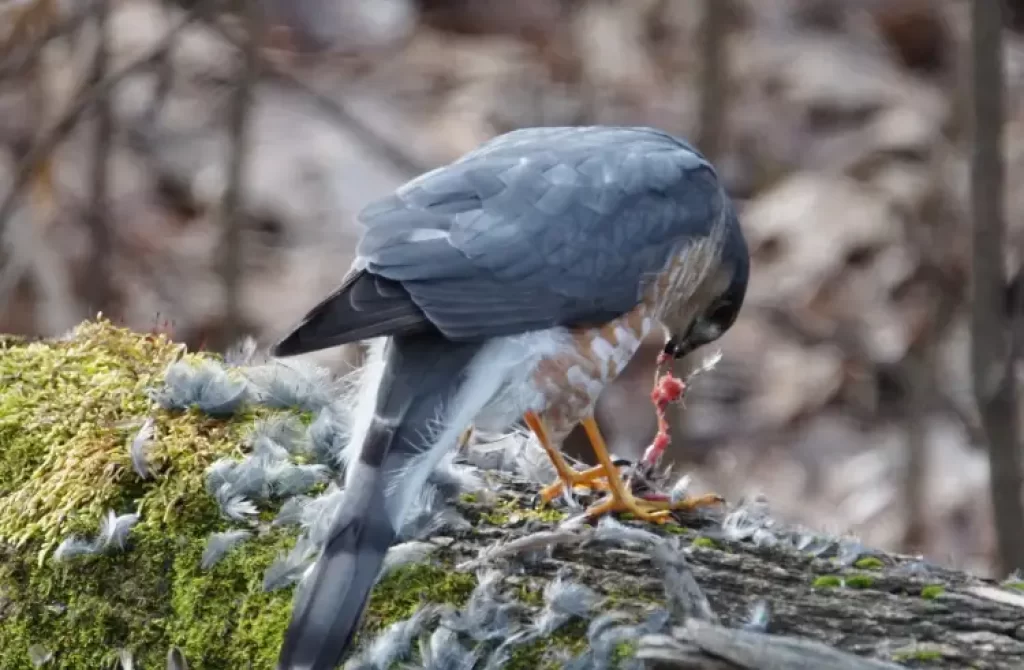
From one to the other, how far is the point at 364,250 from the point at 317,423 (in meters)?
0.36

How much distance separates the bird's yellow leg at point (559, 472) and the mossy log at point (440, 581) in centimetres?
5

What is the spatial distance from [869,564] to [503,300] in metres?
0.81

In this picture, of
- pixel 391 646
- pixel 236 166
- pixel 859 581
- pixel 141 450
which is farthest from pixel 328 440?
pixel 236 166

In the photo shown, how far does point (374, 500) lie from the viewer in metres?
2.29

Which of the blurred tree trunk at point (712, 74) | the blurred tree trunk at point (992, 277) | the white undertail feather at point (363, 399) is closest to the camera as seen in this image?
the white undertail feather at point (363, 399)

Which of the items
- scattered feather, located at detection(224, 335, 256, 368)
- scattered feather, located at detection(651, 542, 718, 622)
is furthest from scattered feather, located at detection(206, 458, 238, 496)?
scattered feather, located at detection(651, 542, 718, 622)

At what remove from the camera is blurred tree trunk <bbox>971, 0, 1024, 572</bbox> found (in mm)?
4254

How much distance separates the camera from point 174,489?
8.28 feet

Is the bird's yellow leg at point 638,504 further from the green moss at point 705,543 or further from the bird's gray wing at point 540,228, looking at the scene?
the bird's gray wing at point 540,228

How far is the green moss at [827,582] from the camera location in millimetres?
2359

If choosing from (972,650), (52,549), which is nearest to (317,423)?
(52,549)

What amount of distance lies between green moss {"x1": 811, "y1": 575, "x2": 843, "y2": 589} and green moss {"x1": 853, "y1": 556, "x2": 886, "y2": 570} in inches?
2.8

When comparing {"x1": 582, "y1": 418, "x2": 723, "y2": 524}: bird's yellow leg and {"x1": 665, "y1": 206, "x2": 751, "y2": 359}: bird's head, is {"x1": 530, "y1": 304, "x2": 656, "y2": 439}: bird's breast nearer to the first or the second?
{"x1": 582, "y1": 418, "x2": 723, "y2": 524}: bird's yellow leg

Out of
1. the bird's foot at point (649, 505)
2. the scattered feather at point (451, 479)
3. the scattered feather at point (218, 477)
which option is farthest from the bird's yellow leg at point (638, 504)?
the scattered feather at point (218, 477)
